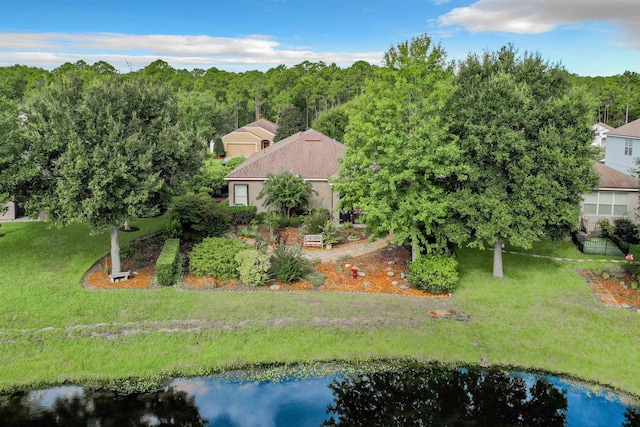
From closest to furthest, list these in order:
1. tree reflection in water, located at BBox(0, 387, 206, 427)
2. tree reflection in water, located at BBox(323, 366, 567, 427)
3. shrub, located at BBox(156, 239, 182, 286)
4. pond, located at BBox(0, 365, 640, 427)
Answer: tree reflection in water, located at BBox(0, 387, 206, 427) < pond, located at BBox(0, 365, 640, 427) < tree reflection in water, located at BBox(323, 366, 567, 427) < shrub, located at BBox(156, 239, 182, 286)

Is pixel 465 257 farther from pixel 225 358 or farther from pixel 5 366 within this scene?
pixel 5 366

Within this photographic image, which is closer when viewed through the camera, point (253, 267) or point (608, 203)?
point (253, 267)

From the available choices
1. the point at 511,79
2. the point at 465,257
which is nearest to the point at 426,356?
the point at 465,257

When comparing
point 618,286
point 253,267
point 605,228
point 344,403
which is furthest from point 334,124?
point 344,403

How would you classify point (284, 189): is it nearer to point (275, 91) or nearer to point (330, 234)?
point (330, 234)

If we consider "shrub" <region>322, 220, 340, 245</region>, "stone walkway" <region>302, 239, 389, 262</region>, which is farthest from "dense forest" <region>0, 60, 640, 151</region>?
"stone walkway" <region>302, 239, 389, 262</region>

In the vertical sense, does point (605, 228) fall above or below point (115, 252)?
above

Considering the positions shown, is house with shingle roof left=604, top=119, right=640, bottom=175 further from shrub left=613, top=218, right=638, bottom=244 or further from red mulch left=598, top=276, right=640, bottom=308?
red mulch left=598, top=276, right=640, bottom=308
